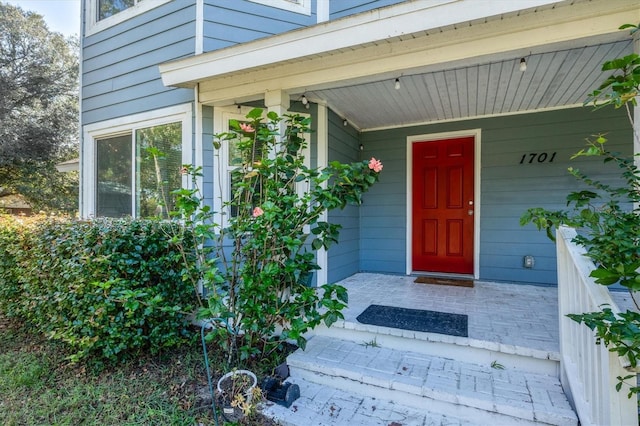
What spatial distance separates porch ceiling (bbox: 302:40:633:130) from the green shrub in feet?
6.87

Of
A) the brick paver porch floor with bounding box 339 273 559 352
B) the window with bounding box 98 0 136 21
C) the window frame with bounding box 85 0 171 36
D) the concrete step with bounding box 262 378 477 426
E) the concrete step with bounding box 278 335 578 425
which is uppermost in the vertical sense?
the window with bounding box 98 0 136 21

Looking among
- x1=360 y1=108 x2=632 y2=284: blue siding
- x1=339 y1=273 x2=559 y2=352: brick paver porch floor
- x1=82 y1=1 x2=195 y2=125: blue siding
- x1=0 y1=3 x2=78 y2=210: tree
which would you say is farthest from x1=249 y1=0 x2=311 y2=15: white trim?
x1=0 y1=3 x2=78 y2=210: tree

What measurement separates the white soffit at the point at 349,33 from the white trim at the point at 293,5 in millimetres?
1377

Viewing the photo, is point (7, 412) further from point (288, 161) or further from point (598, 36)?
point (598, 36)

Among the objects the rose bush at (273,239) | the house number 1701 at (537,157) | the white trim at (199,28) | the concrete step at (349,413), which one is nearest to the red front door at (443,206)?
the house number 1701 at (537,157)

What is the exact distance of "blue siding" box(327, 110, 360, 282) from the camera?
3.87m

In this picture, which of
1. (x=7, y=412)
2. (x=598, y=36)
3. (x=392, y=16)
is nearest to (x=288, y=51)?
(x=392, y=16)

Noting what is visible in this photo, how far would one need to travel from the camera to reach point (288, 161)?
2.38m

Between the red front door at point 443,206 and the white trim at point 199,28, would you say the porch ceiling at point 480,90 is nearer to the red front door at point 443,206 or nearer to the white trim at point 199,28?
the red front door at point 443,206

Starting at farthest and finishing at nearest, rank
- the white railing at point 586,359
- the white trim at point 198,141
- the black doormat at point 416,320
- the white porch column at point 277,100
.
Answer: the white trim at point 198,141 < the white porch column at point 277,100 < the black doormat at point 416,320 < the white railing at point 586,359

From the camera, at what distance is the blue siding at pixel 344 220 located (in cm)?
387

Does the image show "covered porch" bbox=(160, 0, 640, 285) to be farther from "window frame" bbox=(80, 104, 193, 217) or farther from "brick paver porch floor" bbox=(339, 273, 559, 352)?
"brick paver porch floor" bbox=(339, 273, 559, 352)

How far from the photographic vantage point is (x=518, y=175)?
399 cm

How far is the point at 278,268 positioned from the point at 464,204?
3161 millimetres
